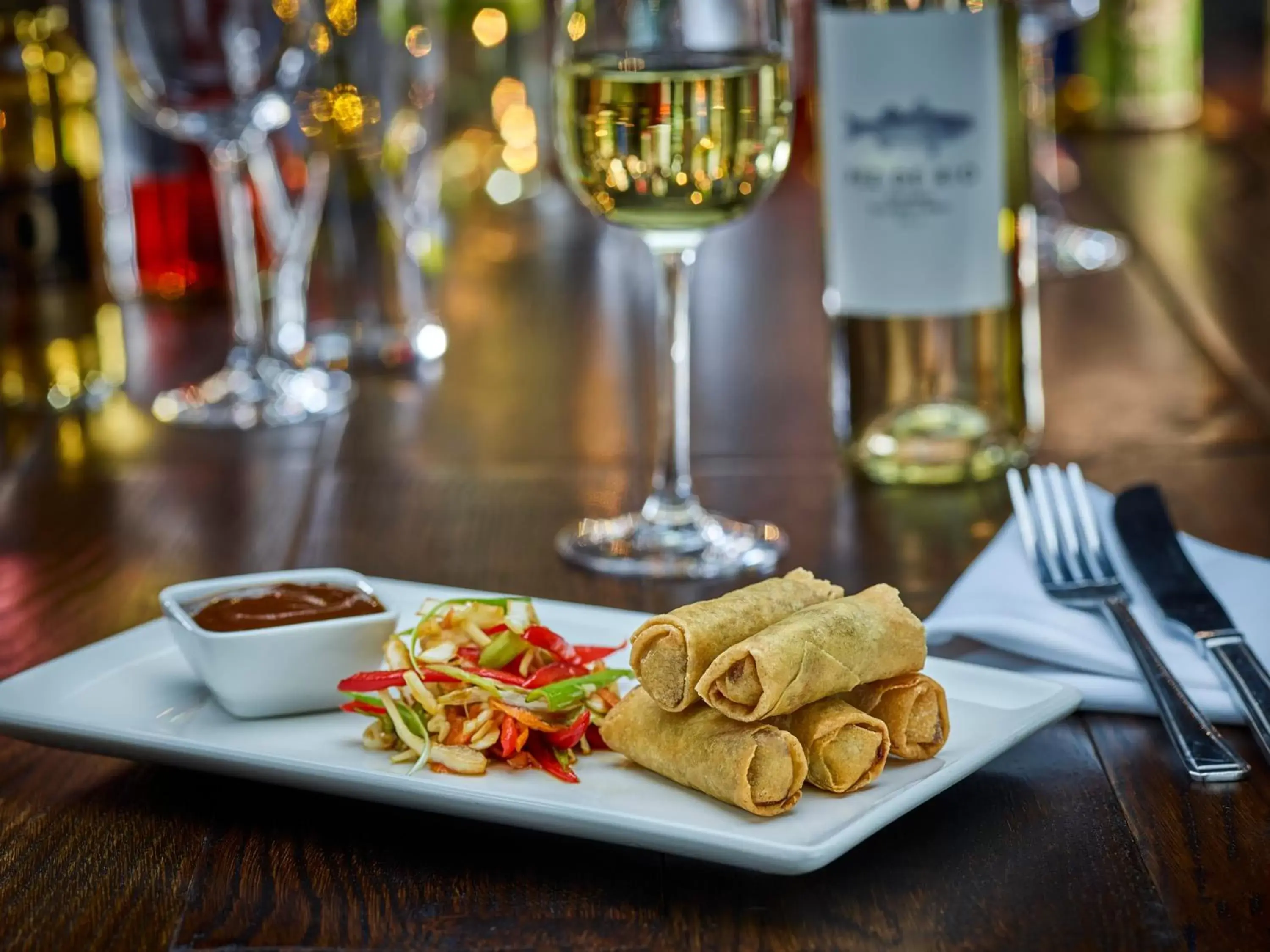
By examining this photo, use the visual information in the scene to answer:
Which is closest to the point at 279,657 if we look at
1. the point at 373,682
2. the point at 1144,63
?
the point at 373,682

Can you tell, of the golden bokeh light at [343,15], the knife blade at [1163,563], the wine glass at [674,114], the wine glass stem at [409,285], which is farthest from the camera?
the wine glass stem at [409,285]

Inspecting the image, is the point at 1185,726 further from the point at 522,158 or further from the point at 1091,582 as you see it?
the point at 522,158

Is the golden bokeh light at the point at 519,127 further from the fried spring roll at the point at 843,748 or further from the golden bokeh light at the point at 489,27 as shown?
the fried spring roll at the point at 843,748

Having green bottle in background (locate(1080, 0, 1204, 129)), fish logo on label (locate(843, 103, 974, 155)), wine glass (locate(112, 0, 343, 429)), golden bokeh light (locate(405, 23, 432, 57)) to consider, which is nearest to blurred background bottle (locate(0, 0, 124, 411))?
wine glass (locate(112, 0, 343, 429))

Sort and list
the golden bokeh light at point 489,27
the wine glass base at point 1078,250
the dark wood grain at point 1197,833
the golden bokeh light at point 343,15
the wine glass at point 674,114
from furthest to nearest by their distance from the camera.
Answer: the golden bokeh light at point 489,27 → the wine glass base at point 1078,250 → the golden bokeh light at point 343,15 → the wine glass at point 674,114 → the dark wood grain at point 1197,833

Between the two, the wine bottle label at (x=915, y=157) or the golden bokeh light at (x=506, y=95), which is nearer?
the wine bottle label at (x=915, y=157)

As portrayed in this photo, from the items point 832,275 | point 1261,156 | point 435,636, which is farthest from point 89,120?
point 1261,156

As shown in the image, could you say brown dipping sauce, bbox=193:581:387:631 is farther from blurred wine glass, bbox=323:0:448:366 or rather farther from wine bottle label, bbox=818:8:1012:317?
blurred wine glass, bbox=323:0:448:366

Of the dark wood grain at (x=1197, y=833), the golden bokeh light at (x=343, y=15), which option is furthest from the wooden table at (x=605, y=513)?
the golden bokeh light at (x=343, y=15)
